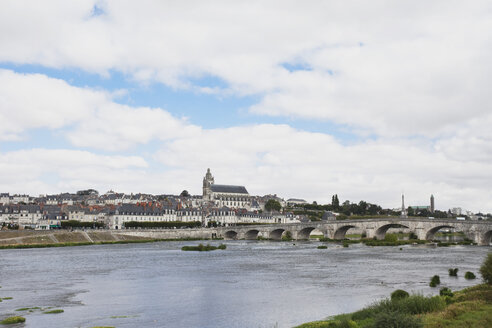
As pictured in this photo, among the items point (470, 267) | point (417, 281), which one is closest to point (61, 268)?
point (417, 281)

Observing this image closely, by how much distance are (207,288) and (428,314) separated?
71.5 feet

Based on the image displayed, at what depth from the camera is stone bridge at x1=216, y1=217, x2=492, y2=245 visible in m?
88.6

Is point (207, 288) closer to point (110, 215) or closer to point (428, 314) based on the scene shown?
point (428, 314)

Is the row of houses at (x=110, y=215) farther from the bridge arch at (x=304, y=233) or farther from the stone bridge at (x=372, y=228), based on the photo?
the bridge arch at (x=304, y=233)

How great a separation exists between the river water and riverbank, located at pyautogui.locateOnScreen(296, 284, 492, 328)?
4631 mm

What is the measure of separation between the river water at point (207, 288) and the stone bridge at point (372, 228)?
89.0ft

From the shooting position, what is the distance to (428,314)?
70.9 feet

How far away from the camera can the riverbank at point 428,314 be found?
16836 millimetres

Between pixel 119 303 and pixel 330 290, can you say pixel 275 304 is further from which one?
pixel 119 303

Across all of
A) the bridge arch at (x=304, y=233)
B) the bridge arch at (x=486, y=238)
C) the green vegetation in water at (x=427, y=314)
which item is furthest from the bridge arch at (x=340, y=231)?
the green vegetation in water at (x=427, y=314)

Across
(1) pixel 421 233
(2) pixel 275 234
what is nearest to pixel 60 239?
(2) pixel 275 234

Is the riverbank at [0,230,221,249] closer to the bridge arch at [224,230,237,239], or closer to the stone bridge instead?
the bridge arch at [224,230,237,239]

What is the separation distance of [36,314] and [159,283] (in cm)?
1519

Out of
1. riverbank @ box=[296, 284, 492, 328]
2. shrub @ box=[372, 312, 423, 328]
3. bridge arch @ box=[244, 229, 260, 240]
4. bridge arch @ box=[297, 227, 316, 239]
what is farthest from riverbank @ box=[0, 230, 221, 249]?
shrub @ box=[372, 312, 423, 328]
